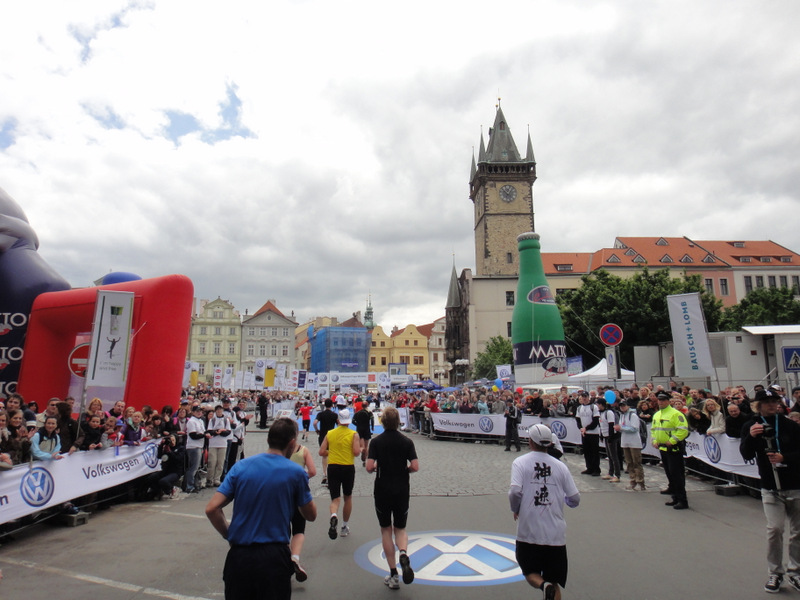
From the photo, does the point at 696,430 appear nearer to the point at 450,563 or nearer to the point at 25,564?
the point at 450,563

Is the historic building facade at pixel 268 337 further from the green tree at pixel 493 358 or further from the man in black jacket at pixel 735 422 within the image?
the man in black jacket at pixel 735 422

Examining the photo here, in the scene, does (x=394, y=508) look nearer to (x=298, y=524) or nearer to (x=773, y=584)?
(x=298, y=524)

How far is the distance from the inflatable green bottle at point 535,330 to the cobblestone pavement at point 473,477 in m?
15.7

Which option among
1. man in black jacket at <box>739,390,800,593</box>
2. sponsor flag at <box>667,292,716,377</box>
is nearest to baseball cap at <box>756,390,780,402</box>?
man in black jacket at <box>739,390,800,593</box>

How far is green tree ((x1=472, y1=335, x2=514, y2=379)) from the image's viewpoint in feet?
198

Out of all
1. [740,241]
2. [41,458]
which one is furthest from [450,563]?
[740,241]

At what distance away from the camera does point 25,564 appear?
20.0 feet

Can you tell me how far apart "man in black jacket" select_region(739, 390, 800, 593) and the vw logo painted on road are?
239 cm

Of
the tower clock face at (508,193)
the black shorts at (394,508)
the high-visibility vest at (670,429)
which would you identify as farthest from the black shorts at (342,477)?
the tower clock face at (508,193)

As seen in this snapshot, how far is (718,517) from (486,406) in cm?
1221

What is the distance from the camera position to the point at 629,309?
4009 centimetres

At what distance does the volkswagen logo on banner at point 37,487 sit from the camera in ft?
23.5

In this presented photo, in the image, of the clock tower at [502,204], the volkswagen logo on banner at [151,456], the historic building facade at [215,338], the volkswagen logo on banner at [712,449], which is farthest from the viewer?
the historic building facade at [215,338]

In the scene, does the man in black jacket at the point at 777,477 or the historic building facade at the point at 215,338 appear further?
the historic building facade at the point at 215,338
